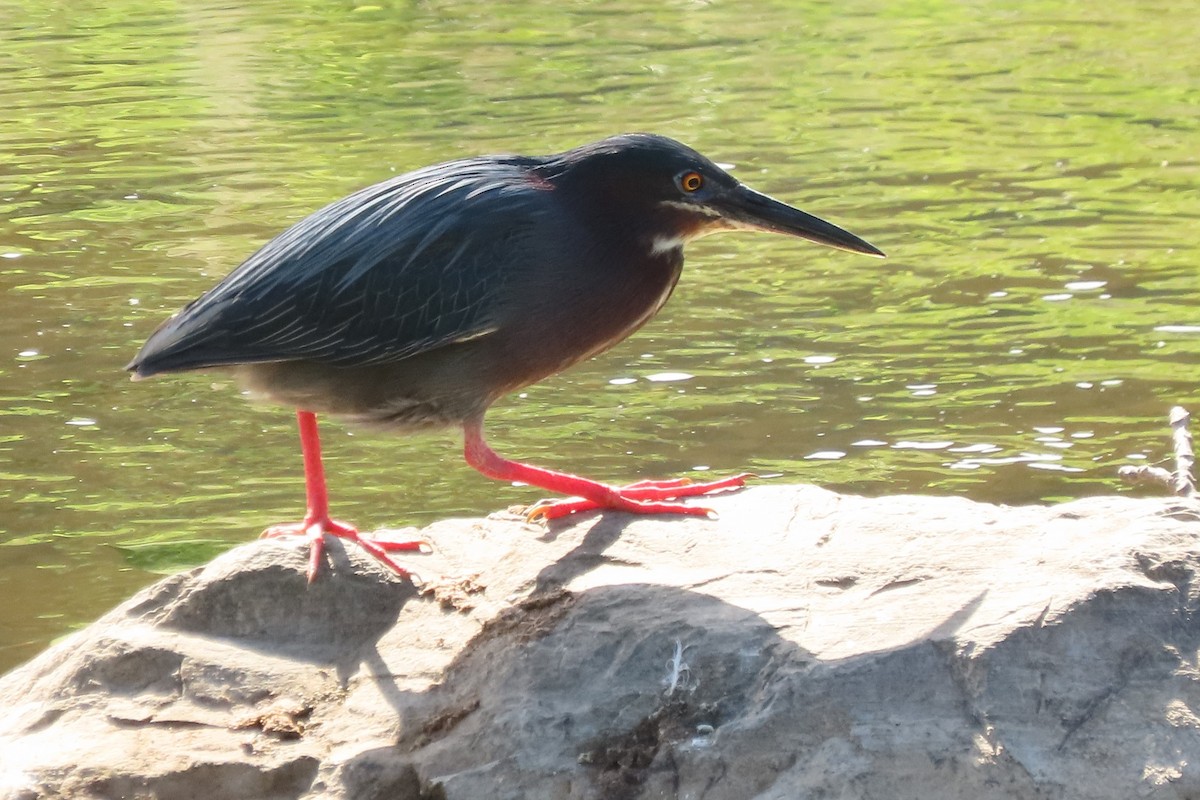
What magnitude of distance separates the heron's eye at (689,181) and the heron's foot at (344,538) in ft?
4.49

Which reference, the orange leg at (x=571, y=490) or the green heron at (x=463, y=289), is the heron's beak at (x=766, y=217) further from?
the orange leg at (x=571, y=490)

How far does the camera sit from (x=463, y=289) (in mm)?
4902

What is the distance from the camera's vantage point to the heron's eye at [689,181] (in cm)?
503

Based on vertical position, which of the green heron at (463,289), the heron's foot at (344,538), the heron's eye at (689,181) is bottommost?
Answer: the heron's foot at (344,538)

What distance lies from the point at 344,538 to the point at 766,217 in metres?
1.65

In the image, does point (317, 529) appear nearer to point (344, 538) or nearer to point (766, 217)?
point (344, 538)

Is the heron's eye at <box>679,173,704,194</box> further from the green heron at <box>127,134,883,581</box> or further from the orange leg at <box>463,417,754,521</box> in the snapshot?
the orange leg at <box>463,417,754,521</box>

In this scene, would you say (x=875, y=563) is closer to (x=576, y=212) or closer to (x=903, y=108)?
(x=576, y=212)

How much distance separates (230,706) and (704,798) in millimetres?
1383

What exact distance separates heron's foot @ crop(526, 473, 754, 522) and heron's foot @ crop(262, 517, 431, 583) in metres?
0.41

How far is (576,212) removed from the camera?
4.97 meters

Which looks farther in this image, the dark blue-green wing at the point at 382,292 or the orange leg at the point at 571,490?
the orange leg at the point at 571,490

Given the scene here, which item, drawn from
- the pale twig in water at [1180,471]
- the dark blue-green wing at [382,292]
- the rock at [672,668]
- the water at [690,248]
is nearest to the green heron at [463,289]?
the dark blue-green wing at [382,292]

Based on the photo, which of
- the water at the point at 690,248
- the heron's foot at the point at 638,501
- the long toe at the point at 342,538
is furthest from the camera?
the water at the point at 690,248
